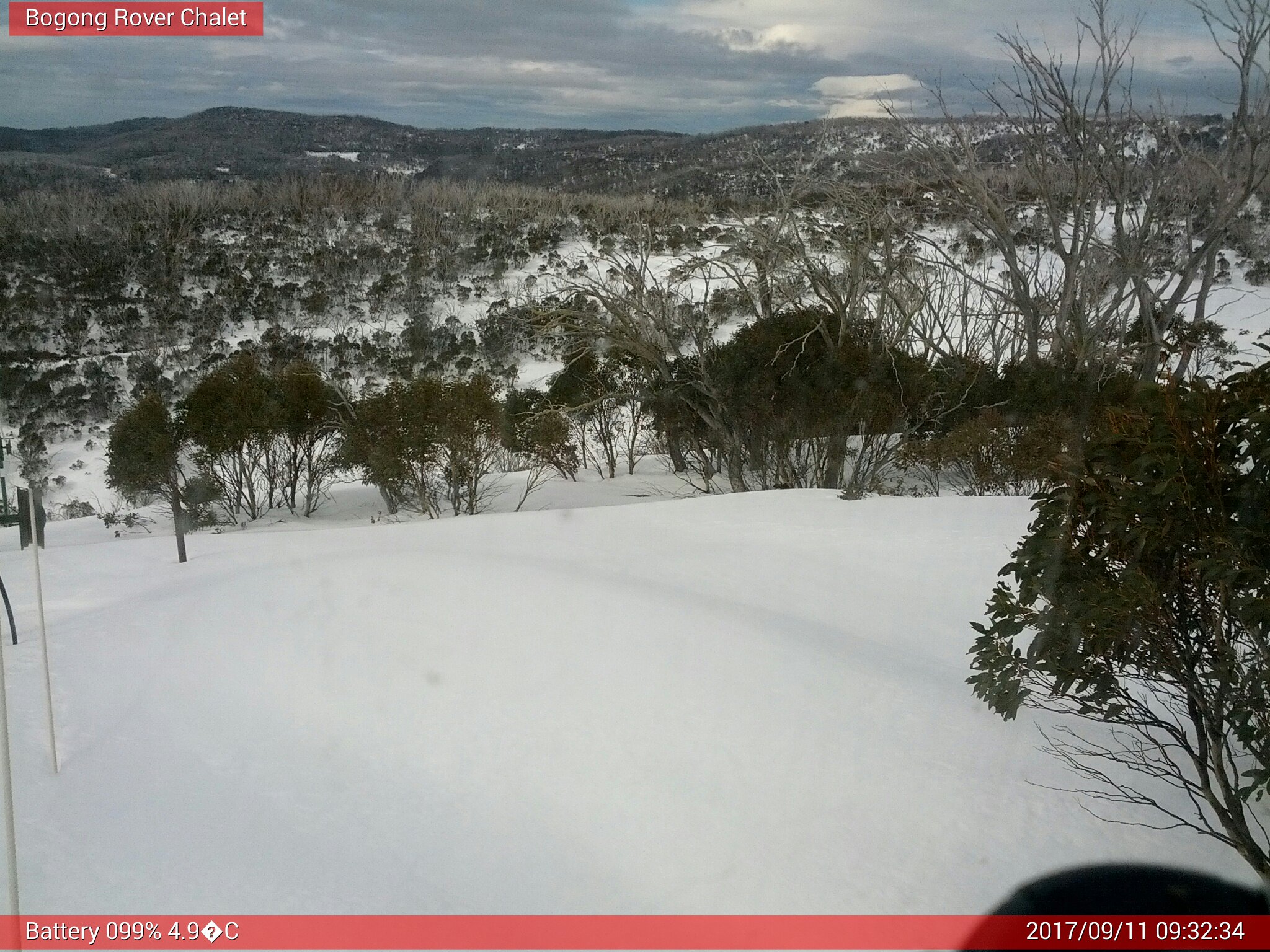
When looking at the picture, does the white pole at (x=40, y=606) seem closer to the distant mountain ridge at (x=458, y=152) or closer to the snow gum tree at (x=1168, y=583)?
the snow gum tree at (x=1168, y=583)

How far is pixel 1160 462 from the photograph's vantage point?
2.13m

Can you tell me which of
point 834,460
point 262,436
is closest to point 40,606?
point 834,460

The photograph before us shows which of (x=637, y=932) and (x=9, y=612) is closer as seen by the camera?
(x=637, y=932)

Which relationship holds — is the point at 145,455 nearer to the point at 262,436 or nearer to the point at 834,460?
the point at 262,436

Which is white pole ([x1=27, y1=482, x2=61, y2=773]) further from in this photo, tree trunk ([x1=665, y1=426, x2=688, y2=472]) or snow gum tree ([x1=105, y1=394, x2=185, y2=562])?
tree trunk ([x1=665, y1=426, x2=688, y2=472])

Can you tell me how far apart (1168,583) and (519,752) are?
6.07ft

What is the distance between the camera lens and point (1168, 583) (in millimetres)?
2367

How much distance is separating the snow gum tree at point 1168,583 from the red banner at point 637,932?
366 mm

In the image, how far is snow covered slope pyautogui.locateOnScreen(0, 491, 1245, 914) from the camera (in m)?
2.33

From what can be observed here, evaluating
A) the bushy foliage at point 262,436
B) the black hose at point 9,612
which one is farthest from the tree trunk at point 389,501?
the black hose at point 9,612

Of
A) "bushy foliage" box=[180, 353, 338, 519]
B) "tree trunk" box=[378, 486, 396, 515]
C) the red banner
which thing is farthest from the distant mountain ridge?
the red banner

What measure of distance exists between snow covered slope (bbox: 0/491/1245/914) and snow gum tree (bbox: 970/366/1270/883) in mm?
350

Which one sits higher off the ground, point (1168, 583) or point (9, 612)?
point (1168, 583)

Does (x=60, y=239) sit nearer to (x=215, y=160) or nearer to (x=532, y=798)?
(x=215, y=160)
